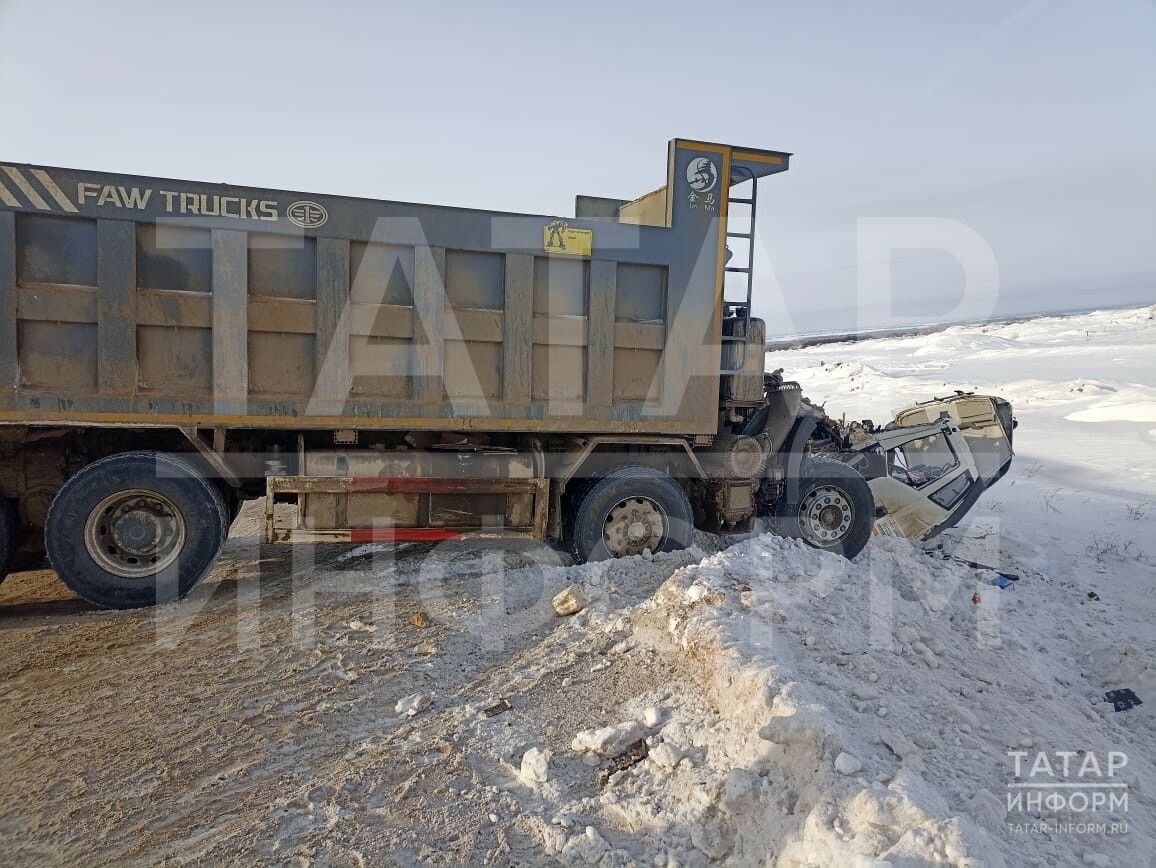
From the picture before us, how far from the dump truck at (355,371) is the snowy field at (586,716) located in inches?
23.0

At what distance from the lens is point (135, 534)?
543cm

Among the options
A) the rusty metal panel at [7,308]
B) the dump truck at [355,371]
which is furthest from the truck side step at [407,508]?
the rusty metal panel at [7,308]

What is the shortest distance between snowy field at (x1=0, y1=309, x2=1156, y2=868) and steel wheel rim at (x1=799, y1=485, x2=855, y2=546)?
0.54 metres

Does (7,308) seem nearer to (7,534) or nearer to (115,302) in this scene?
(115,302)

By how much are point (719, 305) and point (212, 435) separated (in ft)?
13.8

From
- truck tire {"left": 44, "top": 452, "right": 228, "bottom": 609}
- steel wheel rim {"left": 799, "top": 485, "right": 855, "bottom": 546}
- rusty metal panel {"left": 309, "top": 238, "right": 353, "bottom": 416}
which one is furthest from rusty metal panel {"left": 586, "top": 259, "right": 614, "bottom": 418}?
truck tire {"left": 44, "top": 452, "right": 228, "bottom": 609}

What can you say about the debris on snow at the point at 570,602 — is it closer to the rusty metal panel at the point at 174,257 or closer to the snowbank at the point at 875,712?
the snowbank at the point at 875,712

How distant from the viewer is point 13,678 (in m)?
4.38

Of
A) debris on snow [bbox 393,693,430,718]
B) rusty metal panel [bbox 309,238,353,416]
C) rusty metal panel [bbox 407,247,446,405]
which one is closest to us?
debris on snow [bbox 393,693,430,718]

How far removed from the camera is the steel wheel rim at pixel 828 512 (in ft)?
23.3

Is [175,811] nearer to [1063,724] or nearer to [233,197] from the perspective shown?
[233,197]

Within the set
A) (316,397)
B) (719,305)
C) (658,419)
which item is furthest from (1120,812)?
(316,397)

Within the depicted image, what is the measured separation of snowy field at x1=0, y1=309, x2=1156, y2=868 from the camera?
2.92 m

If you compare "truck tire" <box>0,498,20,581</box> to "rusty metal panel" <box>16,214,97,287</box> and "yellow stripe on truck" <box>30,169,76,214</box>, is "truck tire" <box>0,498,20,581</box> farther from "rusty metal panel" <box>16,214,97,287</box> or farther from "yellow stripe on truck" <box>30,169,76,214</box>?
"yellow stripe on truck" <box>30,169,76,214</box>
